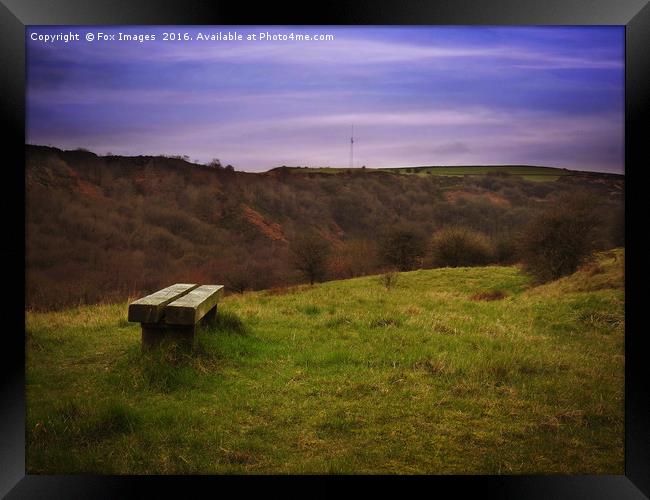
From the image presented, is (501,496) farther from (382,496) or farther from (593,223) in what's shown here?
(593,223)

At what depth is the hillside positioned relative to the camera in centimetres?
877

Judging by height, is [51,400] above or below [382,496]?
above

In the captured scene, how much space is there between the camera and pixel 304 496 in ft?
13.5

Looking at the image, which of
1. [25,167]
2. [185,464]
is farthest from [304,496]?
[25,167]

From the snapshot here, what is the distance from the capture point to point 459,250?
17.5 m

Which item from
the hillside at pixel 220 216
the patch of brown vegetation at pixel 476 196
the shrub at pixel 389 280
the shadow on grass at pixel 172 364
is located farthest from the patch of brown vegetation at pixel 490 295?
the patch of brown vegetation at pixel 476 196

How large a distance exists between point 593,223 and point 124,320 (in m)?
11.1

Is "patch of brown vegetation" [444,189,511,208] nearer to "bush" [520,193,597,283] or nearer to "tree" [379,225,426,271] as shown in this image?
"tree" [379,225,426,271]

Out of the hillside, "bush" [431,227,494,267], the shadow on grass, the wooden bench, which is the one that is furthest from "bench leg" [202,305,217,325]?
"bush" [431,227,494,267]

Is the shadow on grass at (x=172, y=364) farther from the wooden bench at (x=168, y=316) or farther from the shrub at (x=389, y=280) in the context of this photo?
the shrub at (x=389, y=280)

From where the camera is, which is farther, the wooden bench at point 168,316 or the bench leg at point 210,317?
the bench leg at point 210,317

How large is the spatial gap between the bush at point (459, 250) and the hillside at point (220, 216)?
543mm

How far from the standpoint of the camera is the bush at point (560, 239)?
41.4ft

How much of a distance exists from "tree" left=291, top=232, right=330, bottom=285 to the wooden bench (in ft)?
28.5
